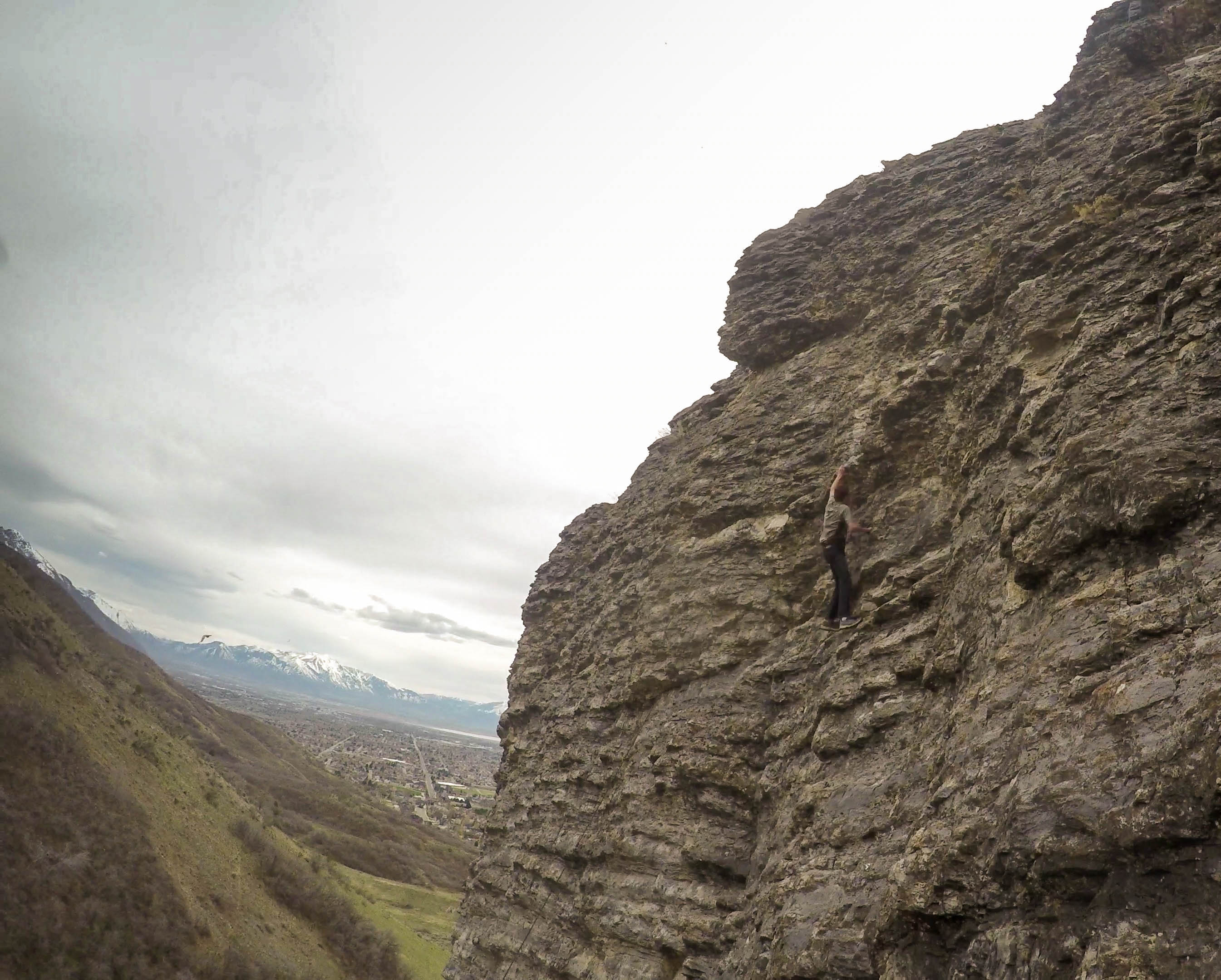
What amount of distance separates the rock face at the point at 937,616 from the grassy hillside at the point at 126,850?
20444mm

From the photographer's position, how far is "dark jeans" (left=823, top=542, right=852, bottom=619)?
11.5 meters

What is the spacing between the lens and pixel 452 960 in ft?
60.5

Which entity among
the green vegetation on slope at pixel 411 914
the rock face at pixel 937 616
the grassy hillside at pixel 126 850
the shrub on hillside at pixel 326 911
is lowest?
the green vegetation on slope at pixel 411 914

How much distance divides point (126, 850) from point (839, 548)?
3892 centimetres

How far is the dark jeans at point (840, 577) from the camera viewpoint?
1151 cm

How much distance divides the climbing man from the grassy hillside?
33.3 metres

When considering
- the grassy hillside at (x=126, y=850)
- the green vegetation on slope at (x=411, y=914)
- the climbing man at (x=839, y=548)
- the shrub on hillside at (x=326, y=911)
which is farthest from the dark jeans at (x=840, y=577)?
the green vegetation on slope at (x=411, y=914)

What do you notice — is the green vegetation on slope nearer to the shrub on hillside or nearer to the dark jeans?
the shrub on hillside

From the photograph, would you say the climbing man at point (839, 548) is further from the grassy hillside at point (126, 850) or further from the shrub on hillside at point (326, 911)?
the shrub on hillside at point (326, 911)

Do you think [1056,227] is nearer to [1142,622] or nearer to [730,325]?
[1142,622]

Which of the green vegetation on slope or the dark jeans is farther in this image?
the green vegetation on slope

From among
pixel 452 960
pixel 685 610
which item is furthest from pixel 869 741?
pixel 452 960

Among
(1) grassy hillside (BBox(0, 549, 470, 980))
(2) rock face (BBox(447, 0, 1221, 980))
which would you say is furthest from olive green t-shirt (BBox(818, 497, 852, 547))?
(1) grassy hillside (BBox(0, 549, 470, 980))

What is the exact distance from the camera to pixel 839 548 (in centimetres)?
1164
